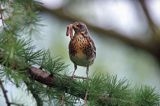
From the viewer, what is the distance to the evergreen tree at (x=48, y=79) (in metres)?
1.78

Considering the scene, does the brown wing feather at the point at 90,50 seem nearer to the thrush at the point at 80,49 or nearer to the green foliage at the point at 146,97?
the thrush at the point at 80,49

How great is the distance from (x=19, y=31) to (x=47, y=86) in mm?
219

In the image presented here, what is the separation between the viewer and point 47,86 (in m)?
1.92

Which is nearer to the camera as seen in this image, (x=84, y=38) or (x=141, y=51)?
(x=84, y=38)

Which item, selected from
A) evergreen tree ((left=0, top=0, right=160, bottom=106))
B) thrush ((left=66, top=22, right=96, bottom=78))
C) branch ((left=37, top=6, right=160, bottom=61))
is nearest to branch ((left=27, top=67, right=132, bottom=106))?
evergreen tree ((left=0, top=0, right=160, bottom=106))

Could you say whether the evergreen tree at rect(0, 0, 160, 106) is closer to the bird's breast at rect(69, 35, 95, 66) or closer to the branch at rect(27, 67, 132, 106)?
the branch at rect(27, 67, 132, 106)

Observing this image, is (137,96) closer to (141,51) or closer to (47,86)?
(47,86)

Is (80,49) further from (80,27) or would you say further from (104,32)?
(104,32)

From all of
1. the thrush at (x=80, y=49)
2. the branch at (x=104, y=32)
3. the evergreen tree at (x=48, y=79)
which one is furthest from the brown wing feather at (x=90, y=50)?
the branch at (x=104, y=32)

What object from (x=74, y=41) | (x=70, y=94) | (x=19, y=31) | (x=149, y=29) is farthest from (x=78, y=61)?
(x=149, y=29)

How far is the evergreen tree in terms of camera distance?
1.78m

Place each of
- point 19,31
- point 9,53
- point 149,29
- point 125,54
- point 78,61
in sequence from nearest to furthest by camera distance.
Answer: point 9,53
point 19,31
point 78,61
point 149,29
point 125,54

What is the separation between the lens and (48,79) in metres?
1.90

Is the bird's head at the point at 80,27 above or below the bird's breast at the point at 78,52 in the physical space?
above
